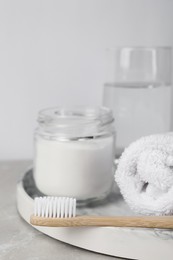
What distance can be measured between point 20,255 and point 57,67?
1.49 ft

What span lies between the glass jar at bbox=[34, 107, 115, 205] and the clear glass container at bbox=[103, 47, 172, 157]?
0.14 m

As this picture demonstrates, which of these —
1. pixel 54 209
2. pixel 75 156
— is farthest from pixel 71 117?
pixel 54 209

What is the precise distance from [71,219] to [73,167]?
0.12m

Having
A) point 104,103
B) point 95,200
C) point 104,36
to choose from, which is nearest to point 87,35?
point 104,36

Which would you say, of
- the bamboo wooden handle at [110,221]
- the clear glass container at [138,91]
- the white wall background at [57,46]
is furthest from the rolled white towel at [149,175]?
the white wall background at [57,46]

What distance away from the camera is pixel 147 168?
1.89 ft

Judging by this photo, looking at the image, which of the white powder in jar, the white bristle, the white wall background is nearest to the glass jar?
the white powder in jar

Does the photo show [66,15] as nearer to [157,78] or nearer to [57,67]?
[57,67]

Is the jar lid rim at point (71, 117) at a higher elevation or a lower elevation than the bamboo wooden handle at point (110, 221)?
higher

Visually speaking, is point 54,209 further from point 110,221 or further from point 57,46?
point 57,46

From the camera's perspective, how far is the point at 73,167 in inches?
25.5

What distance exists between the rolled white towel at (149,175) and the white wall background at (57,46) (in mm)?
338

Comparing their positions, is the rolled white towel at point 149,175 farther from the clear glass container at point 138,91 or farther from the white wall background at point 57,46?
the white wall background at point 57,46

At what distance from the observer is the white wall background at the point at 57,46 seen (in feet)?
2.87
